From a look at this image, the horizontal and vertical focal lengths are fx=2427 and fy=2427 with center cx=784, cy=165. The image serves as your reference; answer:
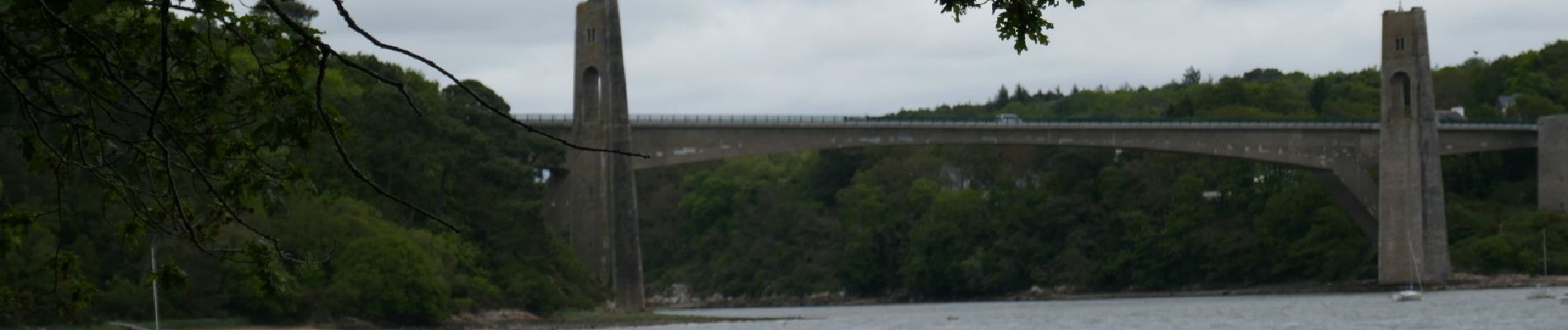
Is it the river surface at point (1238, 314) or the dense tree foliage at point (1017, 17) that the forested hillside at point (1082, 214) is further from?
the dense tree foliage at point (1017, 17)

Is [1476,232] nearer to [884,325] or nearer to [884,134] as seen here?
[884,134]

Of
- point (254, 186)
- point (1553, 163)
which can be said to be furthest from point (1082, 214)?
point (254, 186)

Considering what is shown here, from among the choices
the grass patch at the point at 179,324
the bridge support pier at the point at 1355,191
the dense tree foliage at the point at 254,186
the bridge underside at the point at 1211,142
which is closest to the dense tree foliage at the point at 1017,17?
the dense tree foliage at the point at 254,186

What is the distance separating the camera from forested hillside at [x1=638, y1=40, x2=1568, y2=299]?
111250 mm

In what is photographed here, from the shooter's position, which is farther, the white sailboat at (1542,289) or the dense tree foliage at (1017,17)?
the white sailboat at (1542,289)

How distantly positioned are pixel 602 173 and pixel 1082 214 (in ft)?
157

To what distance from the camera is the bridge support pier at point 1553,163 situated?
10212cm

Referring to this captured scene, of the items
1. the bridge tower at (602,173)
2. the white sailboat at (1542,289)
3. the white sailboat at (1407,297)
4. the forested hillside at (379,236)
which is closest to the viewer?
the forested hillside at (379,236)

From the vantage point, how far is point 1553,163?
104 metres

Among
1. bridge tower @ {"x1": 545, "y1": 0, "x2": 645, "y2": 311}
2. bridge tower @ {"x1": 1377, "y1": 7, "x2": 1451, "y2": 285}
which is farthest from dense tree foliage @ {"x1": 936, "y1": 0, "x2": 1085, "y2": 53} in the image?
bridge tower @ {"x1": 1377, "y1": 7, "x2": 1451, "y2": 285}

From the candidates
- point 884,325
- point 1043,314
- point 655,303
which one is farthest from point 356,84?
point 655,303

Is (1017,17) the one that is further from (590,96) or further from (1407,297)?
(1407,297)

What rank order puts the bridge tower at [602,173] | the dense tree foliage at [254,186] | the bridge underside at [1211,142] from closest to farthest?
the dense tree foliage at [254,186] < the bridge tower at [602,173] < the bridge underside at [1211,142]

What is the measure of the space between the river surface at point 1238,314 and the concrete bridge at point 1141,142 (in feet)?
13.5
